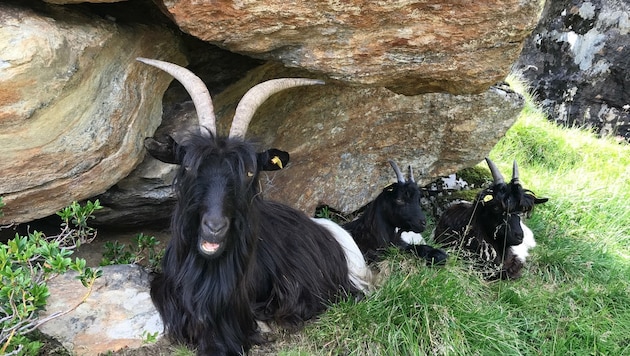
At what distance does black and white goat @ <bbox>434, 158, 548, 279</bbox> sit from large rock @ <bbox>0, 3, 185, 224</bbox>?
3.41m

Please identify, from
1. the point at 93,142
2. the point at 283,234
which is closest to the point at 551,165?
the point at 283,234

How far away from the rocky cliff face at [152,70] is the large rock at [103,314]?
0.63 meters

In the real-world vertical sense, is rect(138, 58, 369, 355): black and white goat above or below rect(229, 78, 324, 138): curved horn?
below

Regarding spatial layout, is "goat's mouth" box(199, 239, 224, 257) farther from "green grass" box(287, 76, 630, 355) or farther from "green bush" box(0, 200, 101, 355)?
"green grass" box(287, 76, 630, 355)

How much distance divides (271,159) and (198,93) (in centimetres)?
71

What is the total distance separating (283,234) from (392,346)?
132 cm

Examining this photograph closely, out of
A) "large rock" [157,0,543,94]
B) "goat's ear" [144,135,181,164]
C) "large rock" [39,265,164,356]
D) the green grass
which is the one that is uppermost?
"large rock" [157,0,543,94]

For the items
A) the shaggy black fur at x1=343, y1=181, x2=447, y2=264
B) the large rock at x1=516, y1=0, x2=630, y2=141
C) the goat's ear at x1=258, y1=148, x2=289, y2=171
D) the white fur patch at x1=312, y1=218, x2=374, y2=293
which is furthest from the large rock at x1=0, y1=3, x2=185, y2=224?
the large rock at x1=516, y1=0, x2=630, y2=141

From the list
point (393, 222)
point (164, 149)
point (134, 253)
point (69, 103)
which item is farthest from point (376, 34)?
point (134, 253)

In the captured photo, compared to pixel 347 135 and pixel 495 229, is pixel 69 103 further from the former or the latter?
pixel 495 229

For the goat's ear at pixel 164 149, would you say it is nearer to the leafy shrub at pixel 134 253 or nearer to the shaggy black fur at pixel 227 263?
the shaggy black fur at pixel 227 263

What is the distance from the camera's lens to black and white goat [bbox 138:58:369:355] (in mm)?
3578

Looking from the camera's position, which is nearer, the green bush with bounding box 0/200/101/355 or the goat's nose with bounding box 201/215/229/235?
the green bush with bounding box 0/200/101/355

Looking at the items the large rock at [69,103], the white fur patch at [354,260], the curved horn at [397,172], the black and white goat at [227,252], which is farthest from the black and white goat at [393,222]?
the large rock at [69,103]
